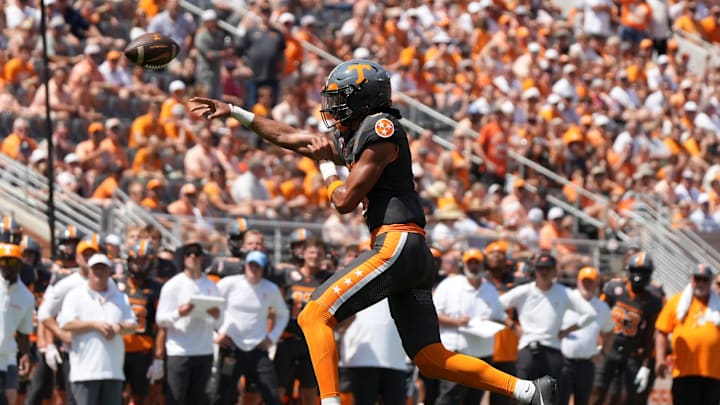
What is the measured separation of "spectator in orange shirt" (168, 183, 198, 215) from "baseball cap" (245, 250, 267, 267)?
2.52 metres

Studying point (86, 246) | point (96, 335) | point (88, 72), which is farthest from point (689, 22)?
point (96, 335)

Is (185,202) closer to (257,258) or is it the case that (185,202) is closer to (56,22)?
(257,258)

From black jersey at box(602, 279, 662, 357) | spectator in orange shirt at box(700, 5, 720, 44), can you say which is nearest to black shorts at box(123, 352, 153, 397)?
black jersey at box(602, 279, 662, 357)

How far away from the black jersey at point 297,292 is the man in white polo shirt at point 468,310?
1075 millimetres

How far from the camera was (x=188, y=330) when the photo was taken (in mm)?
13688

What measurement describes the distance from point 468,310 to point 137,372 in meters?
2.93

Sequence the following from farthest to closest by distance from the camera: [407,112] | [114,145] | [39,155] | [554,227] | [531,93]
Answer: [531,93] < [407,112] < [554,227] < [114,145] < [39,155]

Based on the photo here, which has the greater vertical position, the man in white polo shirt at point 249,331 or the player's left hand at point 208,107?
the player's left hand at point 208,107

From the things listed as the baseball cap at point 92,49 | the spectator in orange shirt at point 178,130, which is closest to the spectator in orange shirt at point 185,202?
the spectator in orange shirt at point 178,130

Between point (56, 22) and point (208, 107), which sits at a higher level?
point (56, 22)

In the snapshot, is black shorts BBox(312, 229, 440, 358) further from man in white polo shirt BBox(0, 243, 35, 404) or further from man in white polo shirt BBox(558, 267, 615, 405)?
man in white polo shirt BBox(558, 267, 615, 405)

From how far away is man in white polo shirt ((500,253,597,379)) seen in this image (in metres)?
14.4

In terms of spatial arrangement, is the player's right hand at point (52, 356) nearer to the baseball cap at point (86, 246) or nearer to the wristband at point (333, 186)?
the baseball cap at point (86, 246)

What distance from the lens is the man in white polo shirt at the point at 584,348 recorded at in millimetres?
14844
